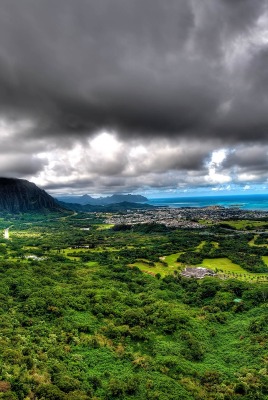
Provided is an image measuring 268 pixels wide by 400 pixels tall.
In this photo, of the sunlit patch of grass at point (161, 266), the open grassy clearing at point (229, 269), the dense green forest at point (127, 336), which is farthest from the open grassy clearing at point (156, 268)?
the open grassy clearing at point (229, 269)

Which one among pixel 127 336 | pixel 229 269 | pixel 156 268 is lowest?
pixel 229 269

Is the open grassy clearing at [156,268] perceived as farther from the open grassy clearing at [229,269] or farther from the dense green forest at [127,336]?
the open grassy clearing at [229,269]

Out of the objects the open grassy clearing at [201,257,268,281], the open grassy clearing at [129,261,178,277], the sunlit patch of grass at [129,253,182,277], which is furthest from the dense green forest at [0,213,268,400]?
the sunlit patch of grass at [129,253,182,277]

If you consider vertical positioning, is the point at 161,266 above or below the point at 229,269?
above

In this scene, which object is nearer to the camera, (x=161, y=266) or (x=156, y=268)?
(x=156, y=268)

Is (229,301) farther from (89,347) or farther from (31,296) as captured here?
(31,296)

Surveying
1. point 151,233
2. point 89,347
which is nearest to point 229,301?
point 89,347

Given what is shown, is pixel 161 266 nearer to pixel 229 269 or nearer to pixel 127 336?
pixel 229 269

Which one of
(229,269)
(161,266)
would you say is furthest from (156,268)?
(229,269)

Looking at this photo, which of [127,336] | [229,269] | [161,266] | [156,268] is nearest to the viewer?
[127,336]
